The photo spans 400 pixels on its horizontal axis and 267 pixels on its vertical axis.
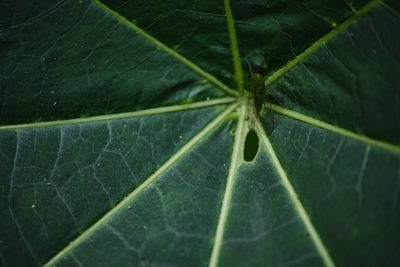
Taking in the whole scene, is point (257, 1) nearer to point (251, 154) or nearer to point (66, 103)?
point (251, 154)

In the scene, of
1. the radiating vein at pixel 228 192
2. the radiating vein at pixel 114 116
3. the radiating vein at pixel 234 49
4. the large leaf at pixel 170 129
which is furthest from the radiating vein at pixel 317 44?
the radiating vein at pixel 114 116

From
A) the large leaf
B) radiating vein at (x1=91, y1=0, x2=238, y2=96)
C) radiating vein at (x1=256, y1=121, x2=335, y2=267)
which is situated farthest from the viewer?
radiating vein at (x1=91, y1=0, x2=238, y2=96)

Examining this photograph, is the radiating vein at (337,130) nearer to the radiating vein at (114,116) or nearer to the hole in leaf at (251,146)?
the hole in leaf at (251,146)

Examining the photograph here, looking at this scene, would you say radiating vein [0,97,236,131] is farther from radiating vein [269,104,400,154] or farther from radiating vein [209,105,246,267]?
radiating vein [269,104,400,154]

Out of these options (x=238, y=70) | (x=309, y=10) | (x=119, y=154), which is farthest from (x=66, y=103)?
(x=309, y=10)

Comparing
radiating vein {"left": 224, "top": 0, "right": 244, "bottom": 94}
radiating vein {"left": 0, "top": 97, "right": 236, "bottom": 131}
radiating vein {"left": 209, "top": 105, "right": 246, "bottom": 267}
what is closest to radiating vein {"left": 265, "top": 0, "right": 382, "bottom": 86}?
radiating vein {"left": 224, "top": 0, "right": 244, "bottom": 94}
